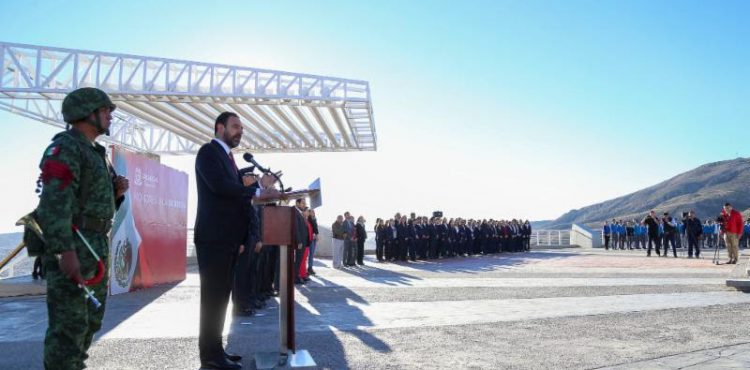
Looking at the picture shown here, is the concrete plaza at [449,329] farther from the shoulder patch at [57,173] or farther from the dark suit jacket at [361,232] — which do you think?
the dark suit jacket at [361,232]

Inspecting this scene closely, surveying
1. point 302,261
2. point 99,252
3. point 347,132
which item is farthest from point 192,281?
point 347,132

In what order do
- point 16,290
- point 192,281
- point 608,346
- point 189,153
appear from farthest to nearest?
point 189,153
point 192,281
point 16,290
point 608,346

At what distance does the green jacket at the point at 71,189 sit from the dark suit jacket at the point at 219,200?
806mm

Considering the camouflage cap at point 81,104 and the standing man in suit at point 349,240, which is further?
the standing man in suit at point 349,240

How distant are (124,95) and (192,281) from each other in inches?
321

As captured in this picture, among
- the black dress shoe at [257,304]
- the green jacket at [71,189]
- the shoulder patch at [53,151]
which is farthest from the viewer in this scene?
the black dress shoe at [257,304]

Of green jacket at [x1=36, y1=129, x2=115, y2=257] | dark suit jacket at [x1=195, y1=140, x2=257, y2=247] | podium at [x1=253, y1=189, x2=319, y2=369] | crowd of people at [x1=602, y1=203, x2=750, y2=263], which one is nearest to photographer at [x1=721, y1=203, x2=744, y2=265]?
crowd of people at [x1=602, y1=203, x2=750, y2=263]

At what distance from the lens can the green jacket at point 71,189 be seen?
283 centimetres

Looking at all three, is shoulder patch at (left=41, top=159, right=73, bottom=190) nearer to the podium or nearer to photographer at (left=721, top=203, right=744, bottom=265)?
the podium

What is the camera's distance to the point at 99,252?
313 cm

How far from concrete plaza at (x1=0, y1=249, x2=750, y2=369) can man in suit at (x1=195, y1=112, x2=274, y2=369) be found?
0.39 m

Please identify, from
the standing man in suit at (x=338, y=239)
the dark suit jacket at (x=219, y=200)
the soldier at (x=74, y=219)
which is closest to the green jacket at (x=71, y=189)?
the soldier at (x=74, y=219)

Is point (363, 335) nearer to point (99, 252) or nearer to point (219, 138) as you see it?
point (219, 138)

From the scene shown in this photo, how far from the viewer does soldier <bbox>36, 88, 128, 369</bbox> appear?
9.32 feet
